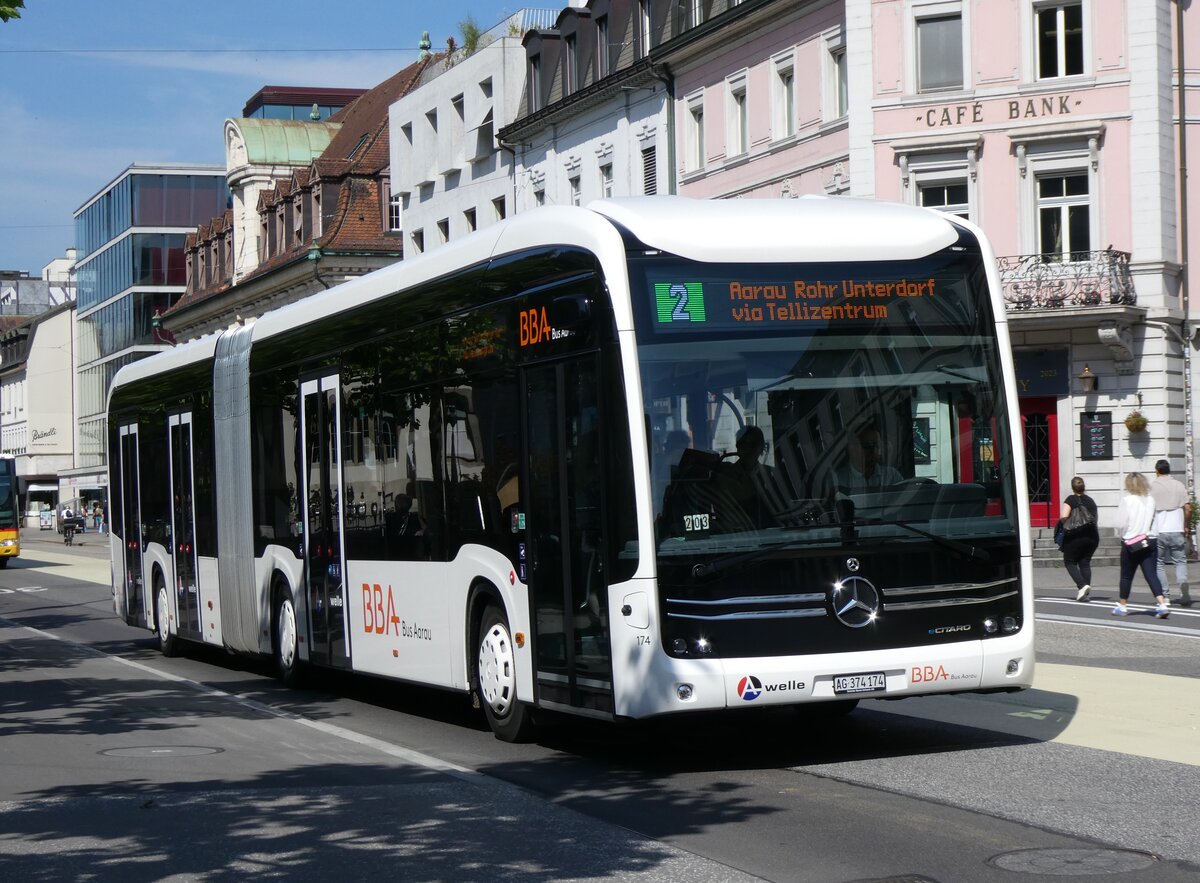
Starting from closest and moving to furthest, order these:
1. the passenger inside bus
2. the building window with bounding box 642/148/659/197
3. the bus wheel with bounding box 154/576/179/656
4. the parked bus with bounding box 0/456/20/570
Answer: the passenger inside bus
the bus wheel with bounding box 154/576/179/656
the building window with bounding box 642/148/659/197
the parked bus with bounding box 0/456/20/570

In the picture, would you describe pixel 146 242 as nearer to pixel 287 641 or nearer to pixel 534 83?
pixel 534 83

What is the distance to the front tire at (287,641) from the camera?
16562 millimetres

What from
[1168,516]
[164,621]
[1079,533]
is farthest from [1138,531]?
[164,621]

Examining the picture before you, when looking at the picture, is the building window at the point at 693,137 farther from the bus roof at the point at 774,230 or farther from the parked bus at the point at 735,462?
the bus roof at the point at 774,230

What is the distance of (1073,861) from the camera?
296 inches

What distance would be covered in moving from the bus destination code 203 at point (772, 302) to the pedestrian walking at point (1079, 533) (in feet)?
50.7

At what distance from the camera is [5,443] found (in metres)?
131

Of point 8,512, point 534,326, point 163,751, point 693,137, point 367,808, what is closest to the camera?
point 367,808

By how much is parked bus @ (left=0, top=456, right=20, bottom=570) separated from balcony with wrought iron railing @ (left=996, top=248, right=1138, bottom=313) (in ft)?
107

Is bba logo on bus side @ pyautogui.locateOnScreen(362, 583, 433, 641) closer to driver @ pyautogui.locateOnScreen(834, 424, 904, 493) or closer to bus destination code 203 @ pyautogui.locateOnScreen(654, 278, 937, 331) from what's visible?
bus destination code 203 @ pyautogui.locateOnScreen(654, 278, 937, 331)

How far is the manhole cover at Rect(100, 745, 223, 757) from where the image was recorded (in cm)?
1191

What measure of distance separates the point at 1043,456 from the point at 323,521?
79.1 feet

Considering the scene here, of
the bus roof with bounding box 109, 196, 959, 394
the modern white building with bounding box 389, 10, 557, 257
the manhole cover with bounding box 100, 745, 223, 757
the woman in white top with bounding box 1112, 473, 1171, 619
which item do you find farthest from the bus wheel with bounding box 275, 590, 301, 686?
the modern white building with bounding box 389, 10, 557, 257

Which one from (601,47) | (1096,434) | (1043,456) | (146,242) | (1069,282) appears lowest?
(1043,456)
